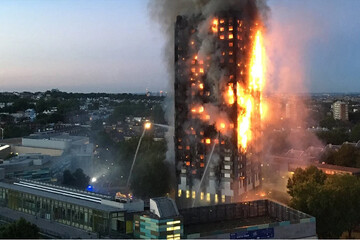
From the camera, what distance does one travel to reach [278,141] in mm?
82625

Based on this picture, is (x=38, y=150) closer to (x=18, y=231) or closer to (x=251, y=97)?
(x=251, y=97)

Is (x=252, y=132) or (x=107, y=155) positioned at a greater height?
(x=252, y=132)

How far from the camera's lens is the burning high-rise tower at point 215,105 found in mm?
45406

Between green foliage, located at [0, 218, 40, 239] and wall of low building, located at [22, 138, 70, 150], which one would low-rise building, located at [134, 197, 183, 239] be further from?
wall of low building, located at [22, 138, 70, 150]

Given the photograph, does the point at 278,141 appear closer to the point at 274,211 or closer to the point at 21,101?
the point at 274,211

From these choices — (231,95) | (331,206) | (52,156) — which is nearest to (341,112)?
(52,156)

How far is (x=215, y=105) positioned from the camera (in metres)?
45.9

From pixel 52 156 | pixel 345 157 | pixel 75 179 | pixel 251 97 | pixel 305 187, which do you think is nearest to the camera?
pixel 305 187

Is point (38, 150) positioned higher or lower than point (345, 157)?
higher

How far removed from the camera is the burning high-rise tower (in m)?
45.4

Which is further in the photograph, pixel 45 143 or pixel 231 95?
pixel 45 143

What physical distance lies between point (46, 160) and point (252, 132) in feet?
76.2

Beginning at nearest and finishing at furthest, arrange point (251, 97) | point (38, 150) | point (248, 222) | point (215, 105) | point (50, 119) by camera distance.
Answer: point (248, 222) < point (215, 105) < point (251, 97) < point (38, 150) < point (50, 119)

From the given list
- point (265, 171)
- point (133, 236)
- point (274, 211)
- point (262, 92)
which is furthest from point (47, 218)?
point (265, 171)
